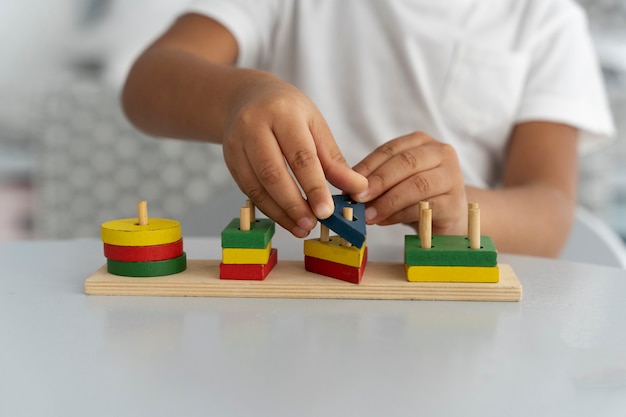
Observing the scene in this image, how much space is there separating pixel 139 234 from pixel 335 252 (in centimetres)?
17

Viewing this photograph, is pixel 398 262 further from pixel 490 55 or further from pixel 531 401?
pixel 490 55

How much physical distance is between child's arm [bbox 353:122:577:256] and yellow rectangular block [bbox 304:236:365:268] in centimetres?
5

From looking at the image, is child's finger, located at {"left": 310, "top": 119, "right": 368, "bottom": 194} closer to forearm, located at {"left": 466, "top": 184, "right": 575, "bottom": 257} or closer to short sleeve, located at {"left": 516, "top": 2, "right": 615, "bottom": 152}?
forearm, located at {"left": 466, "top": 184, "right": 575, "bottom": 257}

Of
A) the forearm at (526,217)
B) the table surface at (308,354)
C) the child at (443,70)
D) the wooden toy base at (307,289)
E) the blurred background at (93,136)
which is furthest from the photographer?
the blurred background at (93,136)

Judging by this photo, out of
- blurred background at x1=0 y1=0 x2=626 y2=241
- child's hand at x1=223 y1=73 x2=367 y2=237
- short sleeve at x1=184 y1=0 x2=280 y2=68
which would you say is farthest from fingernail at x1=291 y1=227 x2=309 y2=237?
blurred background at x1=0 y1=0 x2=626 y2=241

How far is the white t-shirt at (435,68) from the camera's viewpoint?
1.19 meters

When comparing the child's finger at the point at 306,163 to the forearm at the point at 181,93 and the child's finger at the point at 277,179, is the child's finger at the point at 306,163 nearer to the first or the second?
the child's finger at the point at 277,179

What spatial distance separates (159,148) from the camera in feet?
6.71

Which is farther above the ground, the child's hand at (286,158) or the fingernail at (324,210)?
the child's hand at (286,158)

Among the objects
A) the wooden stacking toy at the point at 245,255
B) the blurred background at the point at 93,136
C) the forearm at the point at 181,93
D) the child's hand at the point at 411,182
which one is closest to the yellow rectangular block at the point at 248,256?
the wooden stacking toy at the point at 245,255

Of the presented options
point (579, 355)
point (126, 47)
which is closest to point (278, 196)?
point (579, 355)

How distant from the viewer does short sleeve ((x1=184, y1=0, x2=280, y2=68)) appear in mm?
1176

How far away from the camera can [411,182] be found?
2.30 ft

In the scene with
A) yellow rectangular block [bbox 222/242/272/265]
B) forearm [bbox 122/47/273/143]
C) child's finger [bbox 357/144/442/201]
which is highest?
forearm [bbox 122/47/273/143]
